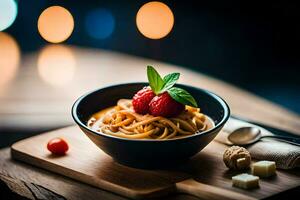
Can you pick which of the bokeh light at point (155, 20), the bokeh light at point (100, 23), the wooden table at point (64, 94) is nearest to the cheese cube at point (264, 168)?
the wooden table at point (64, 94)

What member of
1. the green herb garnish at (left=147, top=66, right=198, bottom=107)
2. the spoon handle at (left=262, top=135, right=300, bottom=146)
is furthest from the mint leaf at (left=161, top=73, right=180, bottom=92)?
the spoon handle at (left=262, top=135, right=300, bottom=146)

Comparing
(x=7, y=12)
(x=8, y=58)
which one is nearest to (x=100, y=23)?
(x=7, y=12)

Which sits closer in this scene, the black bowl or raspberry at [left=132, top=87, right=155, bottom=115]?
the black bowl

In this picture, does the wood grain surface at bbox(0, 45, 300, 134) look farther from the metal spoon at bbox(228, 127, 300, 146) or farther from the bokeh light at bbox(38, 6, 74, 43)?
the bokeh light at bbox(38, 6, 74, 43)

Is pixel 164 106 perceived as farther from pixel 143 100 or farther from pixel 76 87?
pixel 76 87

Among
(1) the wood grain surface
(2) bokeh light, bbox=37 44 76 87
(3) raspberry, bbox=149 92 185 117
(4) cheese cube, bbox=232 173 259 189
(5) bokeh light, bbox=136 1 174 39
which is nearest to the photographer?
(4) cheese cube, bbox=232 173 259 189

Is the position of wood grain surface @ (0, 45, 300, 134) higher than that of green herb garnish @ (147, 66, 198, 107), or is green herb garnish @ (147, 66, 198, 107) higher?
green herb garnish @ (147, 66, 198, 107)

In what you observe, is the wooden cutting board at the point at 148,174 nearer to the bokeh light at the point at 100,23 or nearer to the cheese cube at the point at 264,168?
the cheese cube at the point at 264,168
